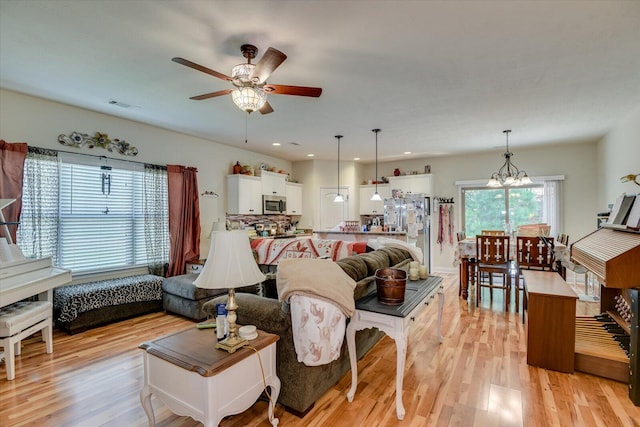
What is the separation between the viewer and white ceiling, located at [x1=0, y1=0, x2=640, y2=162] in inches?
79.3

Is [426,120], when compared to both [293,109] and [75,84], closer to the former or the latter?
[293,109]

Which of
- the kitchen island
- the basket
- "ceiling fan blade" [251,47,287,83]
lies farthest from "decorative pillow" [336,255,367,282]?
the kitchen island

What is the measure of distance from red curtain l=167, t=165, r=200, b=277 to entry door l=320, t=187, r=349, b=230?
3044mm

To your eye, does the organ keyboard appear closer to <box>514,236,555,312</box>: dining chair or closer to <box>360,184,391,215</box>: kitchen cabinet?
<box>514,236,555,312</box>: dining chair

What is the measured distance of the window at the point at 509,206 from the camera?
235 inches

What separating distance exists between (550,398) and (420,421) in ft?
3.44

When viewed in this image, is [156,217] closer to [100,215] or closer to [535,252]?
[100,215]

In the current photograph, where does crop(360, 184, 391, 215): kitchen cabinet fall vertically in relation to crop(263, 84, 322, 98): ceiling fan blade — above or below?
below

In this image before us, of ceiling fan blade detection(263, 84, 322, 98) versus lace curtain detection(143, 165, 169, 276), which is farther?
lace curtain detection(143, 165, 169, 276)

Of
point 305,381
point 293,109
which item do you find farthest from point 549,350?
point 293,109

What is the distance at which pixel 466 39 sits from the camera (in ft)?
7.63

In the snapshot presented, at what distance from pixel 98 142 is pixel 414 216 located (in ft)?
18.4

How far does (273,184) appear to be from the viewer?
6.50 meters

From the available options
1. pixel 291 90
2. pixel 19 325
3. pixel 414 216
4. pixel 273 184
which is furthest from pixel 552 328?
pixel 273 184
